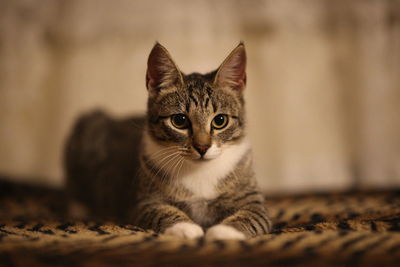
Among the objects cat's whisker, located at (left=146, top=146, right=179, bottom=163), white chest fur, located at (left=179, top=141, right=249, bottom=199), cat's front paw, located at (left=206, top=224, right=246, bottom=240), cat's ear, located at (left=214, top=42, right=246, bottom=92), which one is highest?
cat's ear, located at (left=214, top=42, right=246, bottom=92)

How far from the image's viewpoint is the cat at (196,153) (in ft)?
4.58

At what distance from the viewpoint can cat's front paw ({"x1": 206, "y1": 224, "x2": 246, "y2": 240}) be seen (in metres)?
1.16

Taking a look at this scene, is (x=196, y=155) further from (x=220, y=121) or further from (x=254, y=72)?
(x=254, y=72)

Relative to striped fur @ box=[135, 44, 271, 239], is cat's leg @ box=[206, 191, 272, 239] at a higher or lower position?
lower

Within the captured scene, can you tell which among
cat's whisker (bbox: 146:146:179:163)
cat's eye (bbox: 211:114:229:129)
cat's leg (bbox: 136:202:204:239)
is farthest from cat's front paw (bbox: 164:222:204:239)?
cat's eye (bbox: 211:114:229:129)

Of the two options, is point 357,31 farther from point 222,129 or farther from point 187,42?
point 222,129

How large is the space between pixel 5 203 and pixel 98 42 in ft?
4.69

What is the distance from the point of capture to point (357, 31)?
8.91ft

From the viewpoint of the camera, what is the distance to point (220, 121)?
1479mm

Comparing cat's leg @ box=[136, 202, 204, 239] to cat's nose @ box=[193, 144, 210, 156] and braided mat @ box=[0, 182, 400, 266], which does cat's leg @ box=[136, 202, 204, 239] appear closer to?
braided mat @ box=[0, 182, 400, 266]

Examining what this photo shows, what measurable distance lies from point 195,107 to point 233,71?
11.4 inches

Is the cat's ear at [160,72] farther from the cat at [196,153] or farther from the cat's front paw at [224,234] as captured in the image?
the cat's front paw at [224,234]

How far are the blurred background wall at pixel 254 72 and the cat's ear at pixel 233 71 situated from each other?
1213 millimetres

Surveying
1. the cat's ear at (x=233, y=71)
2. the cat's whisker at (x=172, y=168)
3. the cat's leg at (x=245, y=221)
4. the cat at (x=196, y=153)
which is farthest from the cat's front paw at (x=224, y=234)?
the cat's ear at (x=233, y=71)
